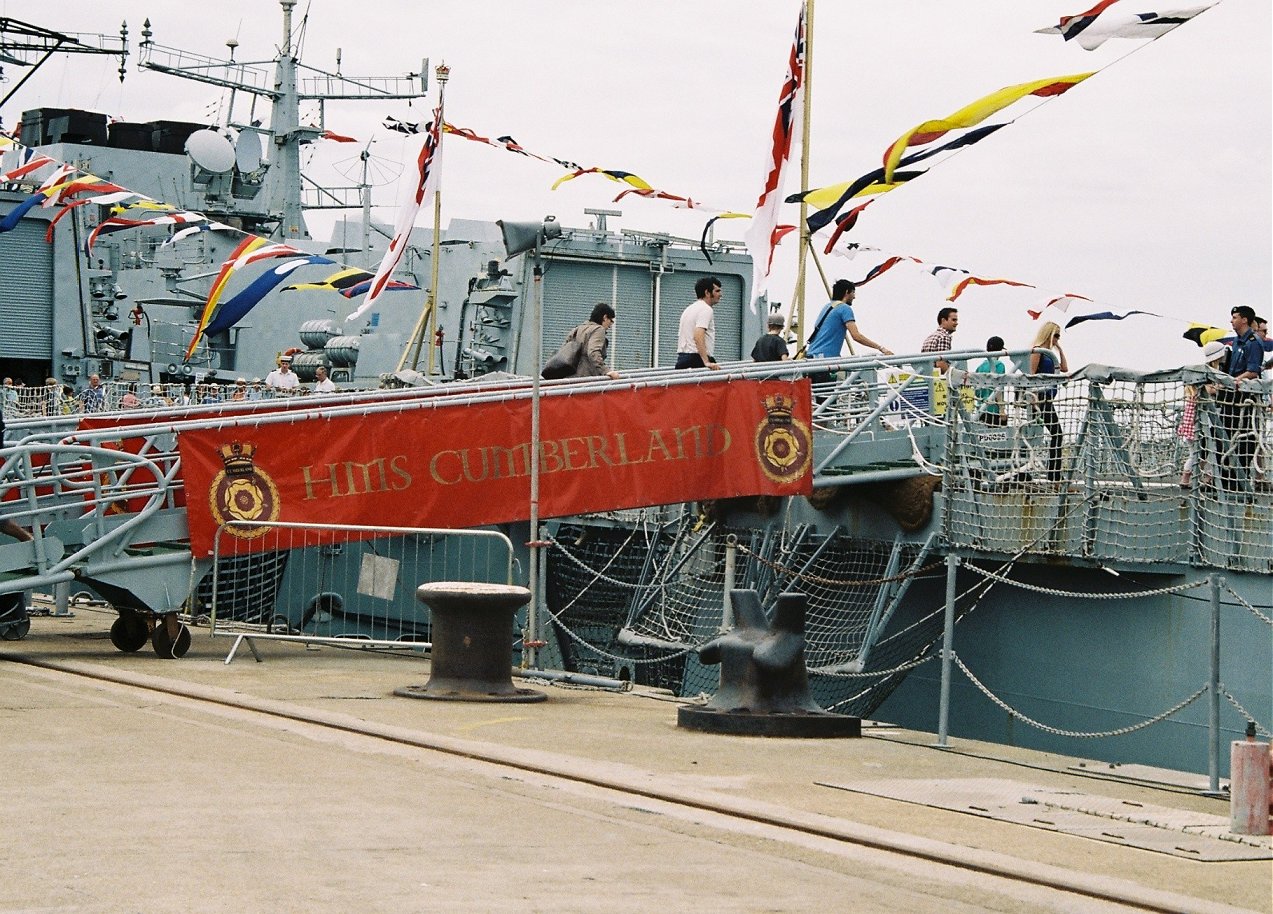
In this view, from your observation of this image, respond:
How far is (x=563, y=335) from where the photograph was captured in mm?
26734

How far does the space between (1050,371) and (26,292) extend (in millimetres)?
18257

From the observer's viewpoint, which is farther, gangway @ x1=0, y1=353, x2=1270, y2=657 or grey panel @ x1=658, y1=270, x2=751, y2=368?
grey panel @ x1=658, y1=270, x2=751, y2=368

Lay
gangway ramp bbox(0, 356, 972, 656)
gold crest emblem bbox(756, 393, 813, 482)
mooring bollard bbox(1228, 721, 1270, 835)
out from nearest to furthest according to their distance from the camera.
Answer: mooring bollard bbox(1228, 721, 1270, 835) < gangway ramp bbox(0, 356, 972, 656) < gold crest emblem bbox(756, 393, 813, 482)

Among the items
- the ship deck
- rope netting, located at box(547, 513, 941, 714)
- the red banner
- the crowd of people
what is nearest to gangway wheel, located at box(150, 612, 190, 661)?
the red banner

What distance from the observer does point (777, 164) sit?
17.6m

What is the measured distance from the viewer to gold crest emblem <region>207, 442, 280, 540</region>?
1416cm

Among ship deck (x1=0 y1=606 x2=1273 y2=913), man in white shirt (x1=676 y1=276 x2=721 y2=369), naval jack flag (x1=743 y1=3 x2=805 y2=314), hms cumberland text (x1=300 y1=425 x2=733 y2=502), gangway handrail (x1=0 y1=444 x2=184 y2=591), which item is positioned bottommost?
ship deck (x1=0 y1=606 x2=1273 y2=913)

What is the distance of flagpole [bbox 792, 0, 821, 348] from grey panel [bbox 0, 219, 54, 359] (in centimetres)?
1503

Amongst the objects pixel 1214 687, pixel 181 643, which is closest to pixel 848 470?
pixel 181 643

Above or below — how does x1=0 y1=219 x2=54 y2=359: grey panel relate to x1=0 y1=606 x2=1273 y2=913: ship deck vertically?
above

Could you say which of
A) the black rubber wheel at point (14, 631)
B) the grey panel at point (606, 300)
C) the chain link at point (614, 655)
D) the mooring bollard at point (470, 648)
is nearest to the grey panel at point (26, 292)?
the grey panel at point (606, 300)

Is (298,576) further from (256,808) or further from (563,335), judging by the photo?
(256,808)

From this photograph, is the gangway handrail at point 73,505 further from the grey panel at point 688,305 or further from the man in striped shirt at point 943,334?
the grey panel at point 688,305

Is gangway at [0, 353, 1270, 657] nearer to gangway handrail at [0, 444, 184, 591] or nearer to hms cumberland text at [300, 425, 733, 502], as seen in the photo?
gangway handrail at [0, 444, 184, 591]
